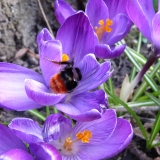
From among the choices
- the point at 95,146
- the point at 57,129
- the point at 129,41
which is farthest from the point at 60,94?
the point at 129,41

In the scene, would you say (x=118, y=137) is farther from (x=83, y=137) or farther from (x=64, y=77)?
(x=64, y=77)

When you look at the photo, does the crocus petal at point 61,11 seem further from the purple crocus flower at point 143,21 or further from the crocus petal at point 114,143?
the crocus petal at point 114,143

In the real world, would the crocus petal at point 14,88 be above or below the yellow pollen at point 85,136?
above

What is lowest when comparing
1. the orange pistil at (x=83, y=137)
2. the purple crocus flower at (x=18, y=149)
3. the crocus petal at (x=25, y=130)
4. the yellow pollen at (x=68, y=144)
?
the yellow pollen at (x=68, y=144)

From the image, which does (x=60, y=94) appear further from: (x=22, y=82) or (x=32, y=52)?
(x=32, y=52)

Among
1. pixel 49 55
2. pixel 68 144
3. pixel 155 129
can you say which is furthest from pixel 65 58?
pixel 155 129

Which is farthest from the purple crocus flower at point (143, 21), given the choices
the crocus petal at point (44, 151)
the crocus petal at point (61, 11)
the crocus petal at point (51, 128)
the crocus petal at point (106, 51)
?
the crocus petal at point (44, 151)
